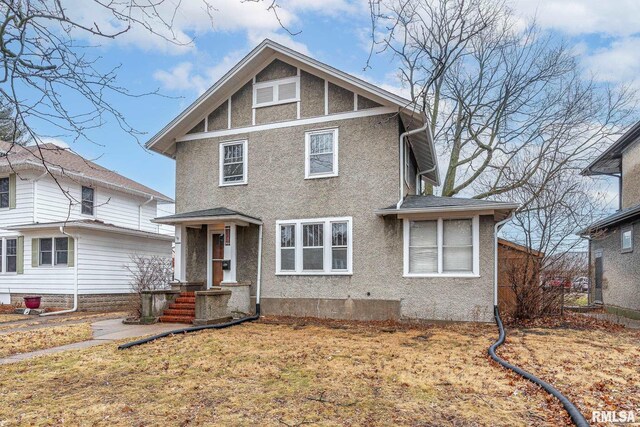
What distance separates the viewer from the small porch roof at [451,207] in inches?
423

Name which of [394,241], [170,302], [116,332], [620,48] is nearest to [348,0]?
[394,241]

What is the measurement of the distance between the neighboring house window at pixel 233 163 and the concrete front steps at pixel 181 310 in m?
3.62

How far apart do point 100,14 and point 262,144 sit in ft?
29.3

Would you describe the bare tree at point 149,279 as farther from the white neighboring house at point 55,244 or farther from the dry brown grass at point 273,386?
the dry brown grass at point 273,386

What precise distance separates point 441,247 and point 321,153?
4282 mm

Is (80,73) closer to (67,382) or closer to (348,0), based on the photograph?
(348,0)

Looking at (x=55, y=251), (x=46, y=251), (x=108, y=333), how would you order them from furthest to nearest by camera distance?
(x=46, y=251) → (x=55, y=251) → (x=108, y=333)

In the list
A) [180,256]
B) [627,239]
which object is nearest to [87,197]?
[180,256]

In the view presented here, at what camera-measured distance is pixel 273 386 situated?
17.7ft

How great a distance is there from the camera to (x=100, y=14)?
436cm

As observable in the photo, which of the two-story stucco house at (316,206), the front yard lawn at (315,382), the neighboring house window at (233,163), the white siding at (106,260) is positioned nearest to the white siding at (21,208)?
the white siding at (106,260)

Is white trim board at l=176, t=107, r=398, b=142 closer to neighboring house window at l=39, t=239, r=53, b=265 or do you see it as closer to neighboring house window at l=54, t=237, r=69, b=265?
neighboring house window at l=54, t=237, r=69, b=265

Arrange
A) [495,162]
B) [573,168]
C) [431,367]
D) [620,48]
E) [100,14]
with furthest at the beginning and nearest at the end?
[495,162], [573,168], [620,48], [431,367], [100,14]

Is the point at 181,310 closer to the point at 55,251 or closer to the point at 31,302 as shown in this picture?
the point at 31,302
